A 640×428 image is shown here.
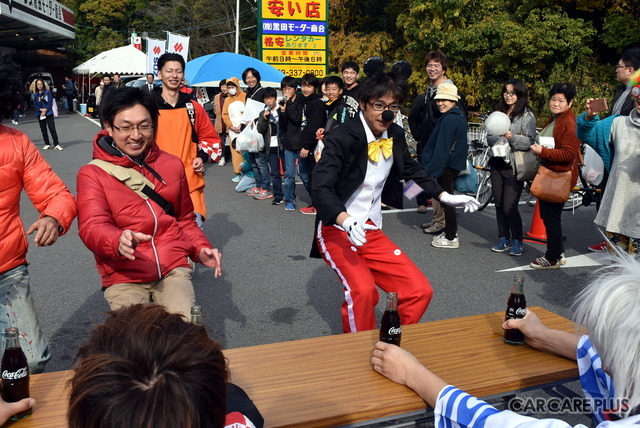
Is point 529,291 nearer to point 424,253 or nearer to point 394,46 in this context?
point 424,253

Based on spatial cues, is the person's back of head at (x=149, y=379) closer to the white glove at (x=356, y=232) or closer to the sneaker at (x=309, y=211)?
the white glove at (x=356, y=232)

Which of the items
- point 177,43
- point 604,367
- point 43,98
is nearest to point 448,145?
point 604,367

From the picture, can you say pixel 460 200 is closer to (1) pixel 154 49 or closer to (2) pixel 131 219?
(2) pixel 131 219

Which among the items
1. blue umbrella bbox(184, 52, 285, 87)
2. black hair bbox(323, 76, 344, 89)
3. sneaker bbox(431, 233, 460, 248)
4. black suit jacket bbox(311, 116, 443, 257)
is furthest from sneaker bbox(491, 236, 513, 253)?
blue umbrella bbox(184, 52, 285, 87)

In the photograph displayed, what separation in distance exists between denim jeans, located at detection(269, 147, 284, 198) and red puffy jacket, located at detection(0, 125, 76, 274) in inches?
268

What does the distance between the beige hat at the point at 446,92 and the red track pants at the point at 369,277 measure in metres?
3.57

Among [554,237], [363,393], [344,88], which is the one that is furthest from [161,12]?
[363,393]

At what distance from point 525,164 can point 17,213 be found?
515 centimetres

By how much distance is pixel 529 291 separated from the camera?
5879mm

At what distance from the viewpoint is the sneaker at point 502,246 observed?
7180 mm

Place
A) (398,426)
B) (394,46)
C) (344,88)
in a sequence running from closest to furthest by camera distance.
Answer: (398,426) < (344,88) < (394,46)

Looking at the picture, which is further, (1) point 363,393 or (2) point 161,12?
(2) point 161,12

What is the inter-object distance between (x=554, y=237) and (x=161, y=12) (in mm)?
51575

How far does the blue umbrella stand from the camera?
16.9 meters
